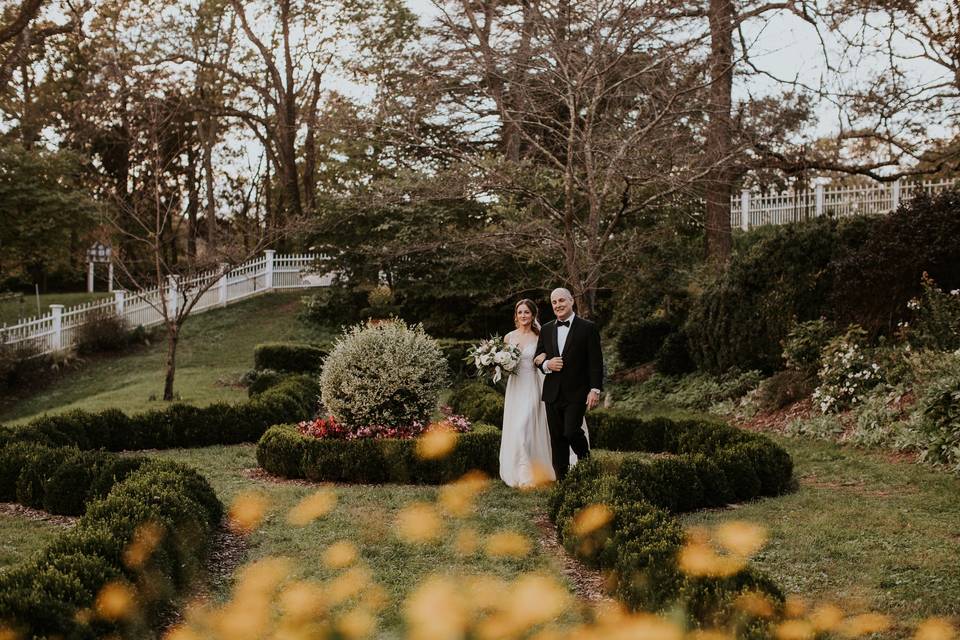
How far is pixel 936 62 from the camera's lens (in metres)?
15.2

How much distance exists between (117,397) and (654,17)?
10874mm

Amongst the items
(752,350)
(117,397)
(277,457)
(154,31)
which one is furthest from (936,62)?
(154,31)

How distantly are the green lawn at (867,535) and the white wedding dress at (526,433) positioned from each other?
157 centimetres

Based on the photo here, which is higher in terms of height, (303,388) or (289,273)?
(289,273)

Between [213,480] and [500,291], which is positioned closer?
[213,480]

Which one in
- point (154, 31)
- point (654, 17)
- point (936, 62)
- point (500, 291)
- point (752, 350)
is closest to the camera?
point (654, 17)

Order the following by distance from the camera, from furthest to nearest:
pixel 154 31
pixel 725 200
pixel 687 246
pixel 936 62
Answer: pixel 154 31 → pixel 687 246 → pixel 725 200 → pixel 936 62

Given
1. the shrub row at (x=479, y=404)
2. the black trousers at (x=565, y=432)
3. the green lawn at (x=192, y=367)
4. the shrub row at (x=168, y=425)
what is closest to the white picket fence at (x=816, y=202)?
the shrub row at (x=479, y=404)

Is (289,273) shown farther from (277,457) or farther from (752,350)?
(277,457)

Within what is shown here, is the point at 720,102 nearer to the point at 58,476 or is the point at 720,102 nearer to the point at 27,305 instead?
Answer: the point at 58,476

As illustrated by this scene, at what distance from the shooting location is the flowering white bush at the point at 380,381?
921 centimetres

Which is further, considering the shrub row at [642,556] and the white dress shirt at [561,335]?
the white dress shirt at [561,335]

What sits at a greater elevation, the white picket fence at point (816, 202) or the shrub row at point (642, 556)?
the white picket fence at point (816, 202)

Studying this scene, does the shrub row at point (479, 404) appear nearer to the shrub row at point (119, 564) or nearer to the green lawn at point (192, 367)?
the green lawn at point (192, 367)
